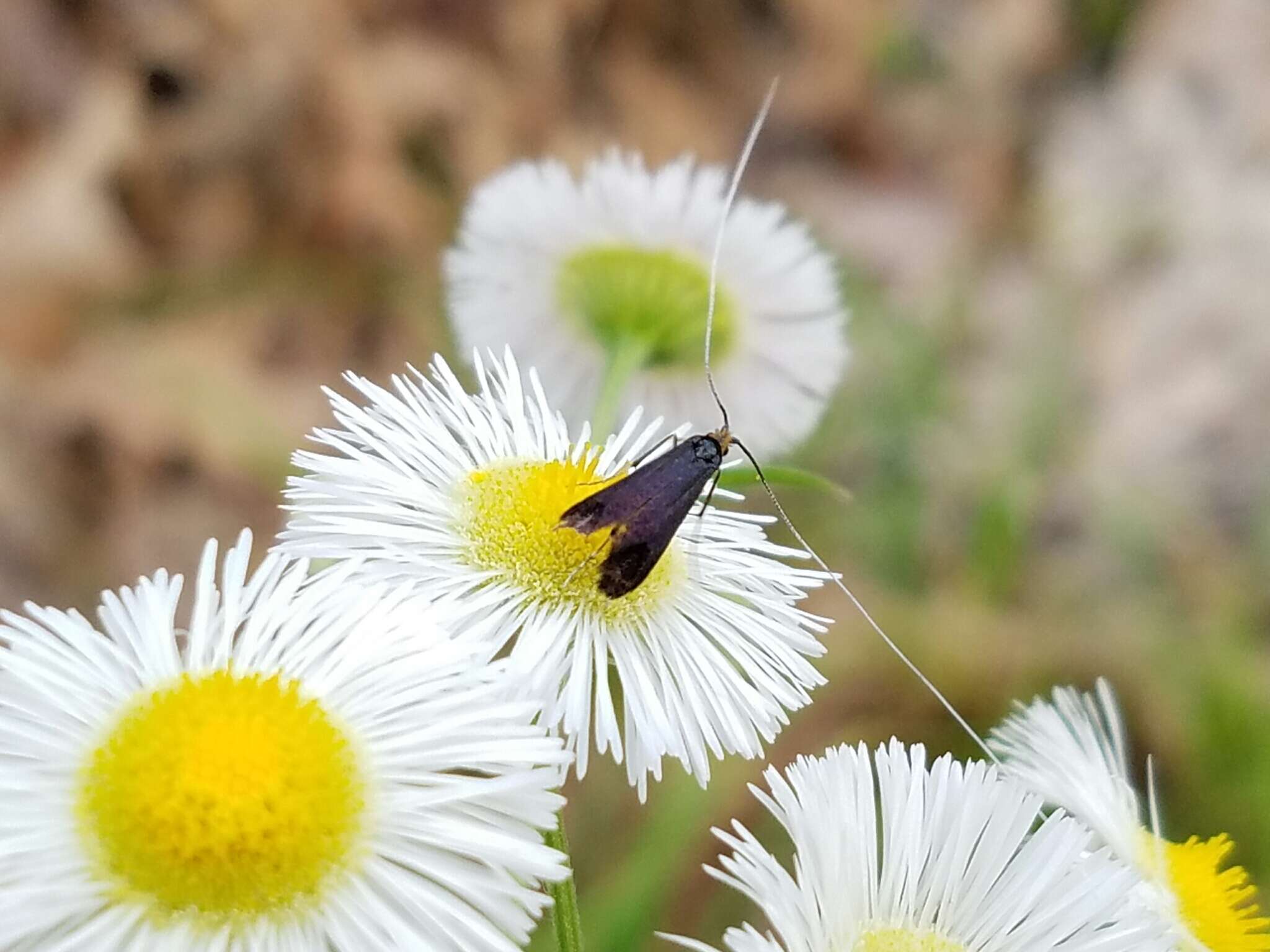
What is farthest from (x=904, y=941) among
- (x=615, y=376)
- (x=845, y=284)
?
(x=845, y=284)

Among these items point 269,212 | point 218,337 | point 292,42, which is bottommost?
point 218,337

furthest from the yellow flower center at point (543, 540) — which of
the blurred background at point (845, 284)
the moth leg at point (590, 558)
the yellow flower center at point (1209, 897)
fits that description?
the blurred background at point (845, 284)

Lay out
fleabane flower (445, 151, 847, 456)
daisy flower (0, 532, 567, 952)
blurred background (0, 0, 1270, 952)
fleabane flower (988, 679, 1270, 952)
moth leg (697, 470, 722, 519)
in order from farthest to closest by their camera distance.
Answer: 1. blurred background (0, 0, 1270, 952)
2. fleabane flower (445, 151, 847, 456)
3. moth leg (697, 470, 722, 519)
4. fleabane flower (988, 679, 1270, 952)
5. daisy flower (0, 532, 567, 952)

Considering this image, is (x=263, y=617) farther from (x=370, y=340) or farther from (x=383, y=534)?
(x=370, y=340)

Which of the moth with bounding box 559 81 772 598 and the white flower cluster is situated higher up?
the moth with bounding box 559 81 772 598

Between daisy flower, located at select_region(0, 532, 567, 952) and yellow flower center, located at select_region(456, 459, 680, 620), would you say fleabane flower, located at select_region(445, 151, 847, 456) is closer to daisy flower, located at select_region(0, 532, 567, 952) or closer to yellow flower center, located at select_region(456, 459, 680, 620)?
yellow flower center, located at select_region(456, 459, 680, 620)

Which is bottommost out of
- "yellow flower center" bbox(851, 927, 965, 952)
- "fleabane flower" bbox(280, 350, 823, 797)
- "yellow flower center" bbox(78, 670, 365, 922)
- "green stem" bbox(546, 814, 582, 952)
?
"yellow flower center" bbox(851, 927, 965, 952)

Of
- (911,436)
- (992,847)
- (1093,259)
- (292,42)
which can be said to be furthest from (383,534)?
(1093,259)

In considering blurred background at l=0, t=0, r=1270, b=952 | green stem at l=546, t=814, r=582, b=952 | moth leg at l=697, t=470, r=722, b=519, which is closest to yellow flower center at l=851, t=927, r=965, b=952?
green stem at l=546, t=814, r=582, b=952
